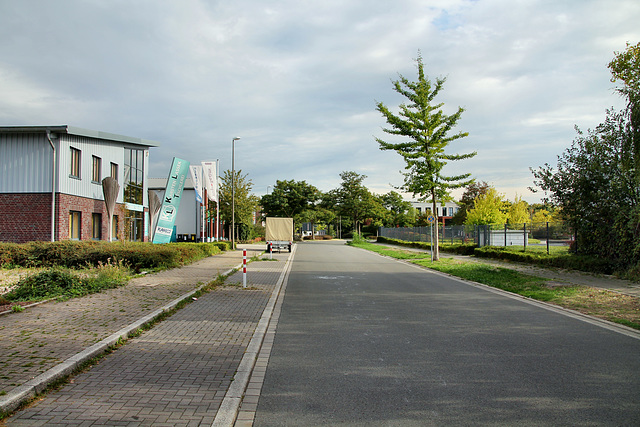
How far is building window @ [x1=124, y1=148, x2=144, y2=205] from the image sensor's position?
28.0 m

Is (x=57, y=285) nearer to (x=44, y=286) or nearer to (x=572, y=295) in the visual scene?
(x=44, y=286)

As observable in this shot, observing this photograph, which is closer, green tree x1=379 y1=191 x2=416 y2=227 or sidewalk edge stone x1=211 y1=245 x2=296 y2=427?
sidewalk edge stone x1=211 y1=245 x2=296 y2=427

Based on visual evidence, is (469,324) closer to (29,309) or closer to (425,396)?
(425,396)

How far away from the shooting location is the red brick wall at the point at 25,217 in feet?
67.9

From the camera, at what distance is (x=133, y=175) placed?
95.2 ft

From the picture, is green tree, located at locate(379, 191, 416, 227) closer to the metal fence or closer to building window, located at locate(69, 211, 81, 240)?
the metal fence

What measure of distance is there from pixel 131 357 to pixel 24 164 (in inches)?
752

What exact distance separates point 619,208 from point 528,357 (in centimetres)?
1180

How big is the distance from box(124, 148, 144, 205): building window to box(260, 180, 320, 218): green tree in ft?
172

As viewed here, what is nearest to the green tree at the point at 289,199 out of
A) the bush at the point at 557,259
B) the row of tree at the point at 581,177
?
the row of tree at the point at 581,177

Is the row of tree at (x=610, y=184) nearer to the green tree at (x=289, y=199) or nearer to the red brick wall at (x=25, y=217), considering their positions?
the red brick wall at (x=25, y=217)

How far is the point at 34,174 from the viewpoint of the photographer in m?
20.9

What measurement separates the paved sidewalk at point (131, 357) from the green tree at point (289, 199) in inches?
2854

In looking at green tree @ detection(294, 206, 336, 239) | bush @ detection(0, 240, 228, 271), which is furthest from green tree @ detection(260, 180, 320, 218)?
bush @ detection(0, 240, 228, 271)
